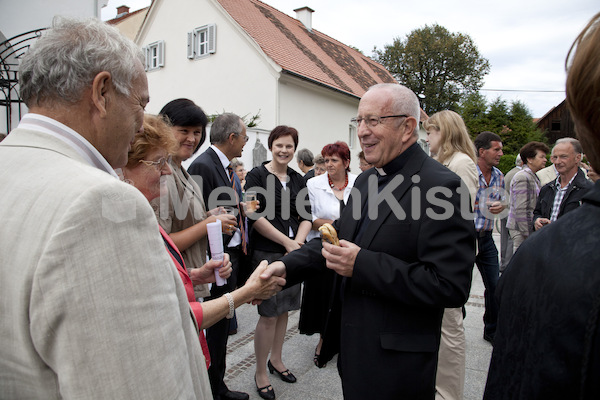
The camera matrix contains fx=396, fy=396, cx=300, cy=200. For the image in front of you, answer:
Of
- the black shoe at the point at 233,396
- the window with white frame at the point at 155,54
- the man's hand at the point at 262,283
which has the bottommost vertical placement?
the black shoe at the point at 233,396

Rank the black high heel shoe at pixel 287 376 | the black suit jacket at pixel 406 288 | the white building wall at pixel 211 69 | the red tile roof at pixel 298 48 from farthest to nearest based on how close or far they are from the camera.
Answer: the red tile roof at pixel 298 48
the white building wall at pixel 211 69
the black high heel shoe at pixel 287 376
the black suit jacket at pixel 406 288

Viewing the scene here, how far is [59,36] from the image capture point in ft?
3.41

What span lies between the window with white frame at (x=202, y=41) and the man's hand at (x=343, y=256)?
17.0 metres

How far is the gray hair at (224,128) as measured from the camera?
Result: 3.43 metres

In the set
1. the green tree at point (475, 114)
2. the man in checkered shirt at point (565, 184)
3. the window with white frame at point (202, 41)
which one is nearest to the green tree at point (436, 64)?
the green tree at point (475, 114)

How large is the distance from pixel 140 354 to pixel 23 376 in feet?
0.81

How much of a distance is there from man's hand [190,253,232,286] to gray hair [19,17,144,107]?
1429 millimetres

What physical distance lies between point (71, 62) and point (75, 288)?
0.58m

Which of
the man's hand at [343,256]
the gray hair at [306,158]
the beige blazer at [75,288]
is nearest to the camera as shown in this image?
the beige blazer at [75,288]

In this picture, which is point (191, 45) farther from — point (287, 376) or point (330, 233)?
point (330, 233)

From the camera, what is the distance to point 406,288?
1798 millimetres

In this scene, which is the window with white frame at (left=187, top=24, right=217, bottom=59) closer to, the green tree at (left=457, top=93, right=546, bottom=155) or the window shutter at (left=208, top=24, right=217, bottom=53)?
the window shutter at (left=208, top=24, right=217, bottom=53)

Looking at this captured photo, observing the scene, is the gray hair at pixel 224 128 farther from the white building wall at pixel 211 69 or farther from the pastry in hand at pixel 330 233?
the white building wall at pixel 211 69

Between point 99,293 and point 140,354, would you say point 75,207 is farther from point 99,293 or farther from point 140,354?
point 140,354
